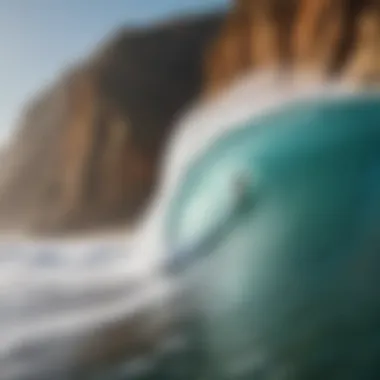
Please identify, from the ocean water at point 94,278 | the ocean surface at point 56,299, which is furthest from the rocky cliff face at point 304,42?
the ocean surface at point 56,299

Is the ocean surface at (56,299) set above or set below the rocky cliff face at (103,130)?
below

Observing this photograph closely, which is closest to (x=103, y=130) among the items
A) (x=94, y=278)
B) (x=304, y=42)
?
(x=94, y=278)

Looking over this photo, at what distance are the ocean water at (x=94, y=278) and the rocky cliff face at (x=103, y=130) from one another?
0.04 metres

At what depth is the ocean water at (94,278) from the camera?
4.67 feet

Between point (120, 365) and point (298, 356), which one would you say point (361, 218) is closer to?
point (298, 356)

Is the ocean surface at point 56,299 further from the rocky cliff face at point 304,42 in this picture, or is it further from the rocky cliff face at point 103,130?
the rocky cliff face at point 304,42

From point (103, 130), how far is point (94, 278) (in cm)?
29

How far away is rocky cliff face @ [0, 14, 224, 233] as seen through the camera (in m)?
1.50

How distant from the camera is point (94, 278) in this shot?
1.46m

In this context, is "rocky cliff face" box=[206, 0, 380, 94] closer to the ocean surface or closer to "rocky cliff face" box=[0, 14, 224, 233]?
"rocky cliff face" box=[0, 14, 224, 233]

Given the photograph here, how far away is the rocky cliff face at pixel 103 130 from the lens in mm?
1505

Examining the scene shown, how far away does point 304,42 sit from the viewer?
151 centimetres

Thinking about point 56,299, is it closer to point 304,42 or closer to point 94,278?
point 94,278

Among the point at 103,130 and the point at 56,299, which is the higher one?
the point at 103,130
